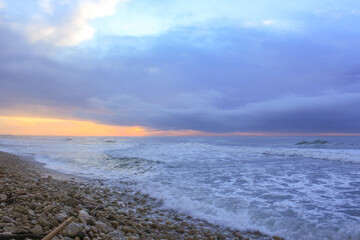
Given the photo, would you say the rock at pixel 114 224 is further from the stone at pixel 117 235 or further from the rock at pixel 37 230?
the rock at pixel 37 230

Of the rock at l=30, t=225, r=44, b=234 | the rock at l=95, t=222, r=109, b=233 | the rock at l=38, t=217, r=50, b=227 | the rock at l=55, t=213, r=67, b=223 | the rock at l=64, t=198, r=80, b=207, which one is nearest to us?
the rock at l=30, t=225, r=44, b=234

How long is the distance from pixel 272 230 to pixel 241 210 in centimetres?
130

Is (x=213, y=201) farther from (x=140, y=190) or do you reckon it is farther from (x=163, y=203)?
(x=140, y=190)

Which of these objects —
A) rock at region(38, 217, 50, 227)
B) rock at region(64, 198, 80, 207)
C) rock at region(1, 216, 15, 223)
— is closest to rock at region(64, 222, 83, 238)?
rock at region(38, 217, 50, 227)

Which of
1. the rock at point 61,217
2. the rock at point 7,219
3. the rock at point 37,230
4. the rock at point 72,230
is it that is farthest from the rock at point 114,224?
the rock at point 7,219

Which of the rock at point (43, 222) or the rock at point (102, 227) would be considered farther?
the rock at point (102, 227)

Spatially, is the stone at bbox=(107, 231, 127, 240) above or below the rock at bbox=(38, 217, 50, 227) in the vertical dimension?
below

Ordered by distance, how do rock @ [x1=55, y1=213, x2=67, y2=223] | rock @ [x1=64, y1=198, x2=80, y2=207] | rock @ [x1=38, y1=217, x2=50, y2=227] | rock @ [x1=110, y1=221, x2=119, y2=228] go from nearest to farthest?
rock @ [x1=38, y1=217, x2=50, y2=227] → rock @ [x1=55, y1=213, x2=67, y2=223] → rock @ [x1=110, y1=221, x2=119, y2=228] → rock @ [x1=64, y1=198, x2=80, y2=207]

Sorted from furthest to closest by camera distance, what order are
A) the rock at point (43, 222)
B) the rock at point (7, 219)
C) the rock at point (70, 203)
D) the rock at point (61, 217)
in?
the rock at point (70, 203) → the rock at point (61, 217) → the rock at point (43, 222) → the rock at point (7, 219)

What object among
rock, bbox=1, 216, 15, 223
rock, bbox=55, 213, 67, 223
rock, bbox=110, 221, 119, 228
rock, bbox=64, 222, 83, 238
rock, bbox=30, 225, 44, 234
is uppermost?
rock, bbox=1, 216, 15, 223

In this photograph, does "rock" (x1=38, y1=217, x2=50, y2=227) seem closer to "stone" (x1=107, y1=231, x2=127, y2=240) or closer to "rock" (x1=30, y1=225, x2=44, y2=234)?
"rock" (x1=30, y1=225, x2=44, y2=234)

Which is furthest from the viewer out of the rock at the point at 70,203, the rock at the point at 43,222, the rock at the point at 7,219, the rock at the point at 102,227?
the rock at the point at 70,203

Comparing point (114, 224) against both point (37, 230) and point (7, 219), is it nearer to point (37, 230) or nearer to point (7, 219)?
point (37, 230)

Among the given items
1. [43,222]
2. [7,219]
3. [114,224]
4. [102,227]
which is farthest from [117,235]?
[7,219]
